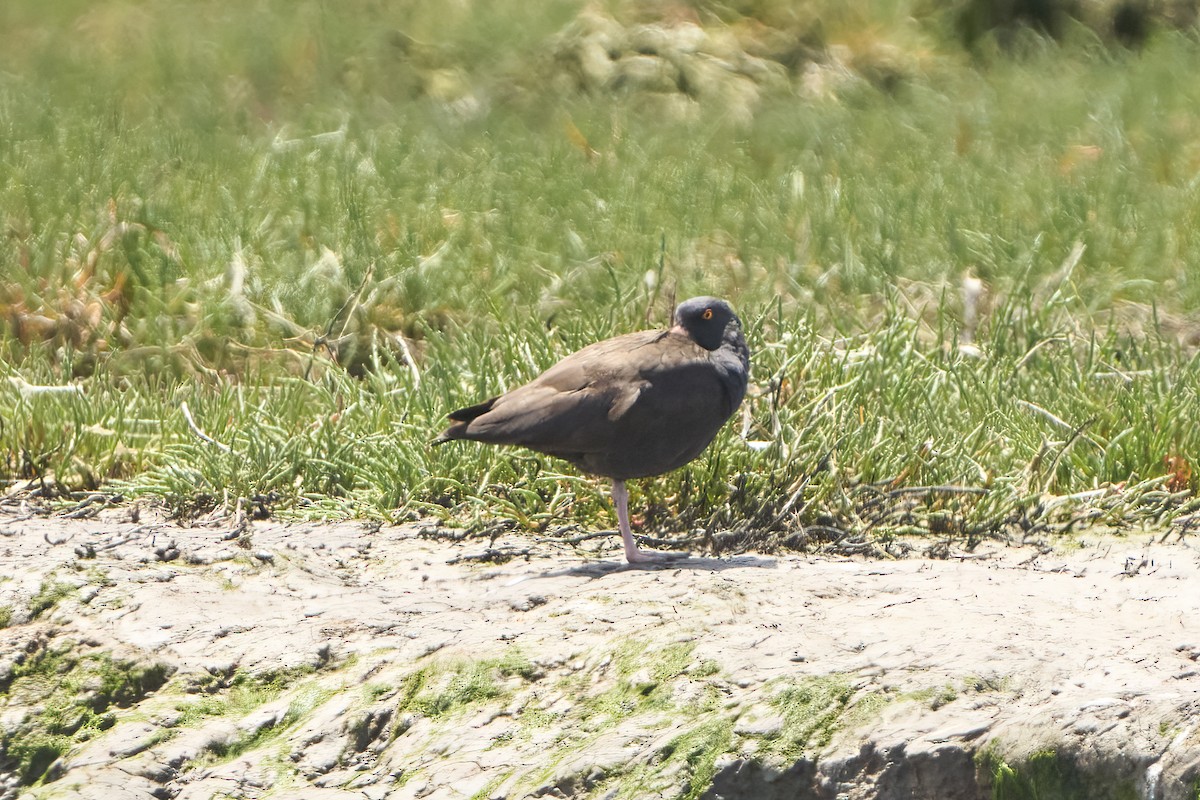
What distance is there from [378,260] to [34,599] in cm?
332

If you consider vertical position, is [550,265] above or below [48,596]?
below

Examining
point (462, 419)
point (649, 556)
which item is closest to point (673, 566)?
point (649, 556)

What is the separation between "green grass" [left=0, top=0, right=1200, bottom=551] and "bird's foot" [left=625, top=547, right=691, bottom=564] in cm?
26

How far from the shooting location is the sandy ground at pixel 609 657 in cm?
318

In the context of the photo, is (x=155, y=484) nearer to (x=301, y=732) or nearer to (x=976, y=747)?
(x=301, y=732)

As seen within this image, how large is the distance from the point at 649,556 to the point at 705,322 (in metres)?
0.82

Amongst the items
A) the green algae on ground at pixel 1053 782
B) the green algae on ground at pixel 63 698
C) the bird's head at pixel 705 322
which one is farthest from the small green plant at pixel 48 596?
the green algae on ground at pixel 1053 782

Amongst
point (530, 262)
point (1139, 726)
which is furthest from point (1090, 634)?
point (530, 262)

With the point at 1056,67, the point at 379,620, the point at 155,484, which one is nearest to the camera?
the point at 379,620

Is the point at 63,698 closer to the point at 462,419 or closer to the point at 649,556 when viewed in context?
the point at 462,419

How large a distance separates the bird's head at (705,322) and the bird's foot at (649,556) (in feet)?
2.31

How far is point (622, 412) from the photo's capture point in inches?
183

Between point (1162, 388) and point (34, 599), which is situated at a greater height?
point (34, 599)

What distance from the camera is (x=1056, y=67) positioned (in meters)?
11.3
